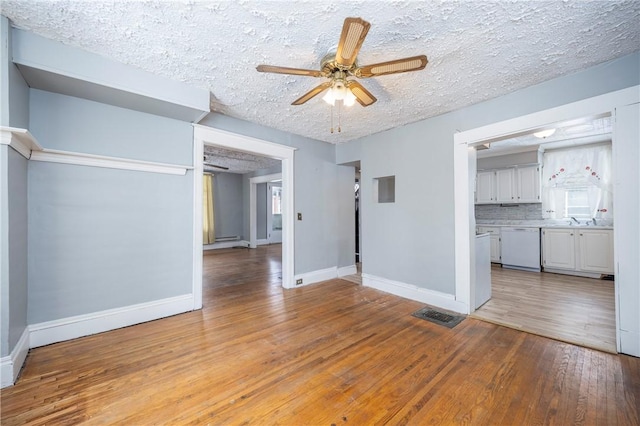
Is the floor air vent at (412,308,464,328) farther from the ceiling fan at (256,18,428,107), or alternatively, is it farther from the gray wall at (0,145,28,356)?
the gray wall at (0,145,28,356)

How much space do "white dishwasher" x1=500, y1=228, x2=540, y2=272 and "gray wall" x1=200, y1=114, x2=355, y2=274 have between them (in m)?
3.47

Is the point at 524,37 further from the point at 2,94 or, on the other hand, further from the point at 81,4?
the point at 2,94

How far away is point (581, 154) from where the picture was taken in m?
4.98

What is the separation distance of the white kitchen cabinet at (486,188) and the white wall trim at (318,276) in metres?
3.98

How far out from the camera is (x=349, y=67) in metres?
1.87

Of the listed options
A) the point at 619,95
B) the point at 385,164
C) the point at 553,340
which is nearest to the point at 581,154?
the point at 619,95

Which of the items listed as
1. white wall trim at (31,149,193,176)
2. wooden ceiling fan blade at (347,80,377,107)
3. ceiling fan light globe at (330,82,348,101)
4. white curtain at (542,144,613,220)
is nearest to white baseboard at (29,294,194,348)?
white wall trim at (31,149,193,176)

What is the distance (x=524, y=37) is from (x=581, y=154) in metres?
4.85

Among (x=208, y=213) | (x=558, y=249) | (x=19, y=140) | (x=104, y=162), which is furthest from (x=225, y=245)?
(x=558, y=249)

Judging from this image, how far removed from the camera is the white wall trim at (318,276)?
162 inches

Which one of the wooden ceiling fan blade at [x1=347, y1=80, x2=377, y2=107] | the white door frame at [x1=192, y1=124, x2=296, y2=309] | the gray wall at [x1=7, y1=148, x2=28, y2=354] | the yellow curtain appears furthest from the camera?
the yellow curtain

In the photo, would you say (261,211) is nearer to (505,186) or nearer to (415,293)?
(415,293)

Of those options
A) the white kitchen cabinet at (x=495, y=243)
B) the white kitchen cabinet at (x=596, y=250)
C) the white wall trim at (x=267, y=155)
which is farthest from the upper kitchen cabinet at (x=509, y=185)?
the white wall trim at (x=267, y=155)

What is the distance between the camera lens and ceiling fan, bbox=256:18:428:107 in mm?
1401
